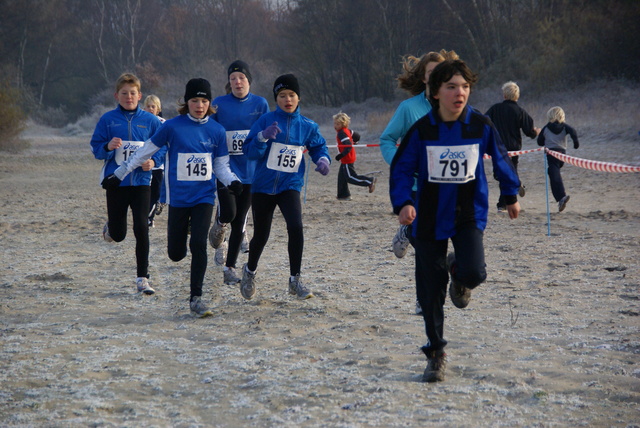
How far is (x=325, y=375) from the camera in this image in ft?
15.0

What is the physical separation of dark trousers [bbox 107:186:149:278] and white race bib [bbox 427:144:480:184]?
10.8ft

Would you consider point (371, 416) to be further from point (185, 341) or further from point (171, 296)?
point (171, 296)

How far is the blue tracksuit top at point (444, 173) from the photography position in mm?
4375

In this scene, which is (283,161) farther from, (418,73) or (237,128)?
(418,73)

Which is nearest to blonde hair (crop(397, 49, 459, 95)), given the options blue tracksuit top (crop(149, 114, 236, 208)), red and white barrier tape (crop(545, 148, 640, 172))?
blue tracksuit top (crop(149, 114, 236, 208))

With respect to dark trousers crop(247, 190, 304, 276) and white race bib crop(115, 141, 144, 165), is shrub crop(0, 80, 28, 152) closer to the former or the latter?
white race bib crop(115, 141, 144, 165)

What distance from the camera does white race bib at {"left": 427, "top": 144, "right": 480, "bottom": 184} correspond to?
436 centimetres

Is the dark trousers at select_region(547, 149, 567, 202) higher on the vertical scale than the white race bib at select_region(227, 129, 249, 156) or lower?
lower

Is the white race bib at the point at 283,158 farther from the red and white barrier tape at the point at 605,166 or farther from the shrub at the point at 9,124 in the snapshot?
the shrub at the point at 9,124

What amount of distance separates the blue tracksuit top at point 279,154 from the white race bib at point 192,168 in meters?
0.37

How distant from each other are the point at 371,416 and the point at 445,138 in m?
1.53

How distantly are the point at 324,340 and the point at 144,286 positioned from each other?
7.57 ft

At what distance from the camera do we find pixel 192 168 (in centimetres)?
620

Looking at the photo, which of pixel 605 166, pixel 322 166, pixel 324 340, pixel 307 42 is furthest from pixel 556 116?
pixel 307 42
